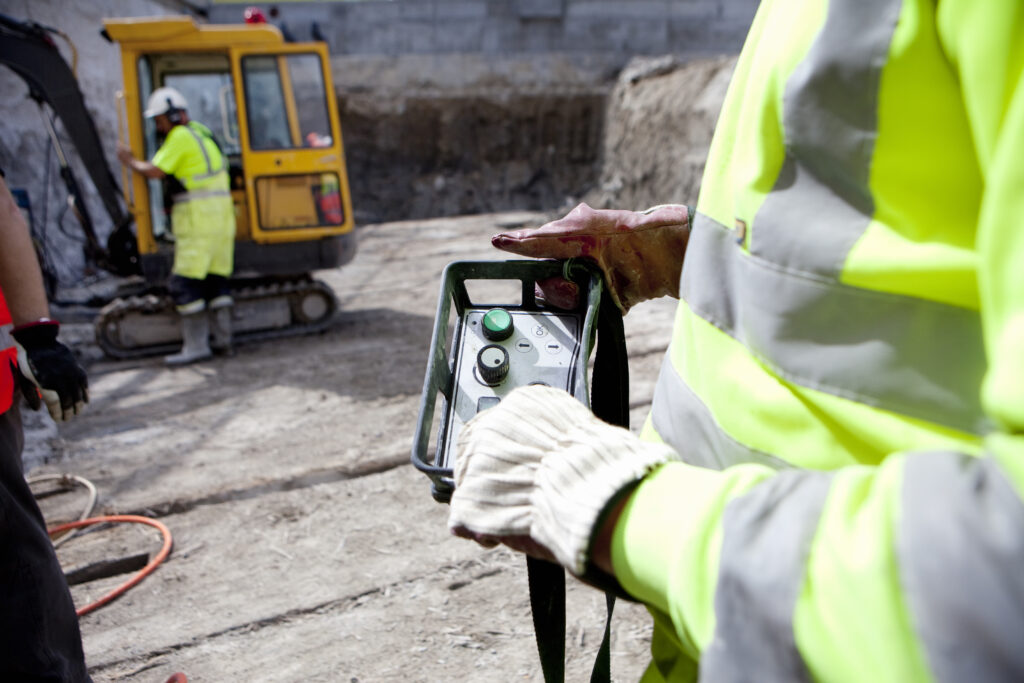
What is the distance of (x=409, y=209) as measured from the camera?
15797 millimetres

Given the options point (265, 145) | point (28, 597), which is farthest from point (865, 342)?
point (265, 145)

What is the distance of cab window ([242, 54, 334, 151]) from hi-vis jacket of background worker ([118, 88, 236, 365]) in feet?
1.56

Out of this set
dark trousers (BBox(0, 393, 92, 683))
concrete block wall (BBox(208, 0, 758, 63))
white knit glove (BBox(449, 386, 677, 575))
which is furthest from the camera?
concrete block wall (BBox(208, 0, 758, 63))

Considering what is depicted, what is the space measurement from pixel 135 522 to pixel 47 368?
1575mm

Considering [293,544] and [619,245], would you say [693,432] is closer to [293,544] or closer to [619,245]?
[619,245]

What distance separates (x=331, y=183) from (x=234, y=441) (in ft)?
9.64

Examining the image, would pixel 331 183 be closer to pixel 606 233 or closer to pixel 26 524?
pixel 26 524

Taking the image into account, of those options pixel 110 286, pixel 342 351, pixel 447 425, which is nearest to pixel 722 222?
pixel 447 425

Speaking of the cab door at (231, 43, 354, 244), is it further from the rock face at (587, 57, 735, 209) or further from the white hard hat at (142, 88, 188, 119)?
the rock face at (587, 57, 735, 209)

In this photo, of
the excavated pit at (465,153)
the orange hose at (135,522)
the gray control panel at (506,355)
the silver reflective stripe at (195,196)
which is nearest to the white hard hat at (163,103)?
the silver reflective stripe at (195,196)

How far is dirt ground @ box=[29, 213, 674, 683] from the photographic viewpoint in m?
2.29

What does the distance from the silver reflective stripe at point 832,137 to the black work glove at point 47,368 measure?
192 centimetres

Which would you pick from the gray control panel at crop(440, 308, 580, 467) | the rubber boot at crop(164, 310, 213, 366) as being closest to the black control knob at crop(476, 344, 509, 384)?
the gray control panel at crop(440, 308, 580, 467)

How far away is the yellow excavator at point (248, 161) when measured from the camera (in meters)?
6.01
